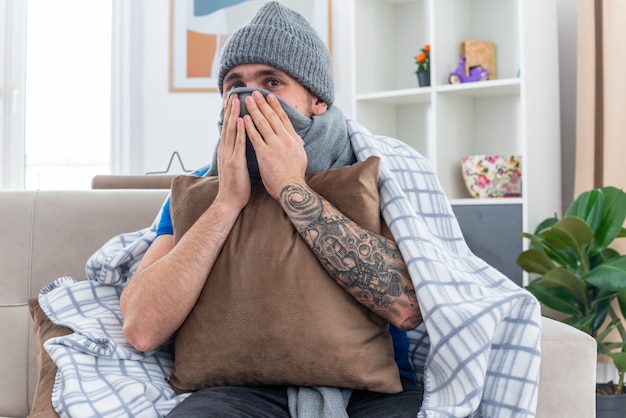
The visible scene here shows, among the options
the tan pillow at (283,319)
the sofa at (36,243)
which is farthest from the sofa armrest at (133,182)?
the tan pillow at (283,319)

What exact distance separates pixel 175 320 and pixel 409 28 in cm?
237

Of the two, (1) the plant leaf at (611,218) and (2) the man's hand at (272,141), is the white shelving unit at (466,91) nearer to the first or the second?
(1) the plant leaf at (611,218)

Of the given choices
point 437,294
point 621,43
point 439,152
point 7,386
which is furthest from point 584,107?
point 7,386

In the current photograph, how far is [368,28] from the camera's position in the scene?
326 centimetres

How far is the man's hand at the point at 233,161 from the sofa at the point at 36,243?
0.45m

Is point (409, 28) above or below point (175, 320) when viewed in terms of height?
above

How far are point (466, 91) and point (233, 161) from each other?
1811 mm

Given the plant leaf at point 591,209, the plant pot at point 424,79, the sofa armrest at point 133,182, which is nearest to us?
the sofa armrest at point 133,182

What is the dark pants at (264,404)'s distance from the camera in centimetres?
118

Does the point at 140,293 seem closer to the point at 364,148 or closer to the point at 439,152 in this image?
the point at 364,148

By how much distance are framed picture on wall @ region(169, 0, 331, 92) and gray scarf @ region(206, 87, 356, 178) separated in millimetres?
2339

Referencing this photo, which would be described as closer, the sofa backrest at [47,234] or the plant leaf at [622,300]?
the sofa backrest at [47,234]

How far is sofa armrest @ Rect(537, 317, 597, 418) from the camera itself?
4.04 ft

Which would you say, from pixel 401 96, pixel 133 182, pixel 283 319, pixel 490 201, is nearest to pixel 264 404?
pixel 283 319
